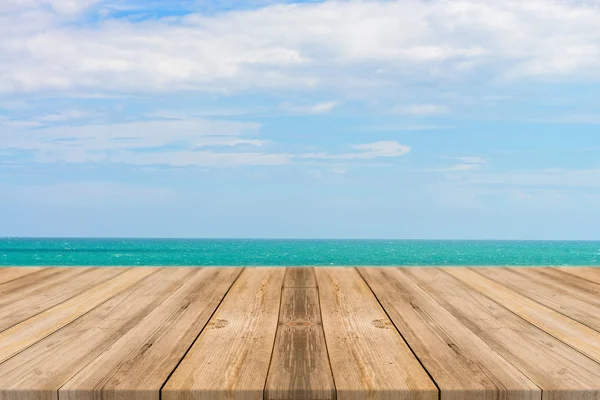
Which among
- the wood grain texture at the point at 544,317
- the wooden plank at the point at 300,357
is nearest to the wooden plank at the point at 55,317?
the wooden plank at the point at 300,357

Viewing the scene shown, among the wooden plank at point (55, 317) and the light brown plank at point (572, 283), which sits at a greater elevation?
the light brown plank at point (572, 283)

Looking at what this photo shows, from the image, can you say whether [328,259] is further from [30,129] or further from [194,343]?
[194,343]

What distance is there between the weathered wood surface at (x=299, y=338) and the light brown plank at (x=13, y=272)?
11cm

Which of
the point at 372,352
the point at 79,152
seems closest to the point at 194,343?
the point at 372,352

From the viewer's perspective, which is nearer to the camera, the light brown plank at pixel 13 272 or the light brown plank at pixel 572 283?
the light brown plank at pixel 572 283

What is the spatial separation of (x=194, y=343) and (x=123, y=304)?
62 centimetres

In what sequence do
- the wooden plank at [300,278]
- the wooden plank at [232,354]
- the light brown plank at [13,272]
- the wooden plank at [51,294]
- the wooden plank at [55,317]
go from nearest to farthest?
the wooden plank at [232,354] < the wooden plank at [55,317] < the wooden plank at [51,294] < the wooden plank at [300,278] < the light brown plank at [13,272]

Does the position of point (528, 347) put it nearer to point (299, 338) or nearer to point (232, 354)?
point (299, 338)

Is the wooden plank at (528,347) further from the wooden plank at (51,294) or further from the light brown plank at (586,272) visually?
the wooden plank at (51,294)

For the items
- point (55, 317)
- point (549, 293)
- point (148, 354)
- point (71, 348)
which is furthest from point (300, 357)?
point (549, 293)

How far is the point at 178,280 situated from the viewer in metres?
2.38

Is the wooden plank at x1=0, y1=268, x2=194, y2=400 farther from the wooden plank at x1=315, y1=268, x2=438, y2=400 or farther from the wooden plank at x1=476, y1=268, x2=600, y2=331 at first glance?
the wooden plank at x1=476, y1=268, x2=600, y2=331

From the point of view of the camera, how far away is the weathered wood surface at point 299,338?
1.05m

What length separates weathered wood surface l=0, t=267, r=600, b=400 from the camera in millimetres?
1049
